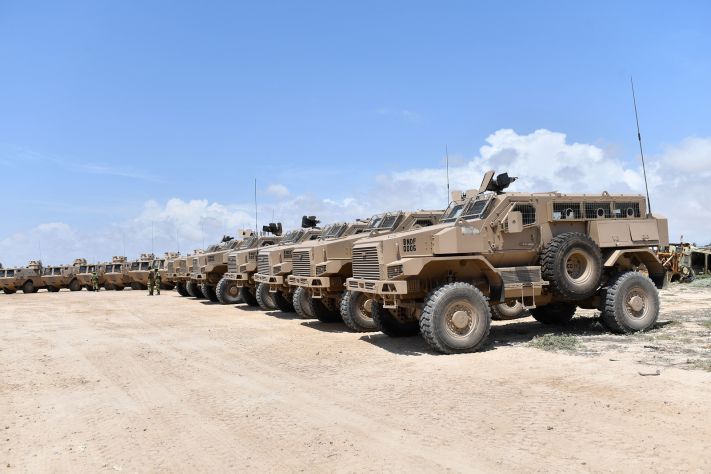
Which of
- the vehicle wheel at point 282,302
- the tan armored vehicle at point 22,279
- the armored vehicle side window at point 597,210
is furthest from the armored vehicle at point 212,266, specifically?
the tan armored vehicle at point 22,279

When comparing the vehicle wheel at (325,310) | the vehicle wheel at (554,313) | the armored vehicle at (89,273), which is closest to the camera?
the vehicle wheel at (554,313)

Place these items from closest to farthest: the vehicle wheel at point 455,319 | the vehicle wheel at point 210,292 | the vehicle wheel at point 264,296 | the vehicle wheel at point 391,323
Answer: the vehicle wheel at point 455,319, the vehicle wheel at point 391,323, the vehicle wheel at point 264,296, the vehicle wheel at point 210,292

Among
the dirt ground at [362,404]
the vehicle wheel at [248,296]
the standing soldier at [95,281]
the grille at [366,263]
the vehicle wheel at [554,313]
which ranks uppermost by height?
the standing soldier at [95,281]

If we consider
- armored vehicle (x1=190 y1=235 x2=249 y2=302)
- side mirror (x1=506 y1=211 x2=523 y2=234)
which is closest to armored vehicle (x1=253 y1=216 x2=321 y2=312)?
armored vehicle (x1=190 y1=235 x2=249 y2=302)

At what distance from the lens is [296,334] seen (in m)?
12.0

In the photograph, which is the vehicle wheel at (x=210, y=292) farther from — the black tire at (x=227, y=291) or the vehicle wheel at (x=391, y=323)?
the vehicle wheel at (x=391, y=323)

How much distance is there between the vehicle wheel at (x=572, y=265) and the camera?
32.1 ft

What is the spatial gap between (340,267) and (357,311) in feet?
3.13

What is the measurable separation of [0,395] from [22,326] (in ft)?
28.6

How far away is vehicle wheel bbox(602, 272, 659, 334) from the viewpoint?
1012 cm

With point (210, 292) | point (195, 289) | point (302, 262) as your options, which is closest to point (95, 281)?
point (195, 289)

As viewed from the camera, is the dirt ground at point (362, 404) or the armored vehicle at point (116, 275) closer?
the dirt ground at point (362, 404)

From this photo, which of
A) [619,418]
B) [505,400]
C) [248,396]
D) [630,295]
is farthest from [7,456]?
[630,295]

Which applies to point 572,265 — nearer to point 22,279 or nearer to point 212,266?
point 212,266
